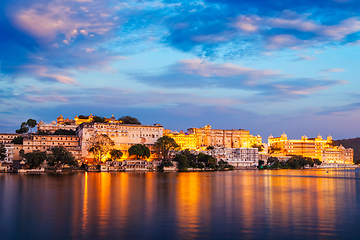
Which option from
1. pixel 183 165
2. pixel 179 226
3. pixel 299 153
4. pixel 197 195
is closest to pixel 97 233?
pixel 179 226

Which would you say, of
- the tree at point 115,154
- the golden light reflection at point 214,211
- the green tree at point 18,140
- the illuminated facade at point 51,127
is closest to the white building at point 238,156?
the tree at point 115,154

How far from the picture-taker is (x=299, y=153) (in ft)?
381

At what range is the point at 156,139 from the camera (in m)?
91.7

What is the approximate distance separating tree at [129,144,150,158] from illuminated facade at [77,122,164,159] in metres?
6.59

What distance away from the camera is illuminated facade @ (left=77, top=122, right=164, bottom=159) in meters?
81.9

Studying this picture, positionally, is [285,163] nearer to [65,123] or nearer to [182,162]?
[182,162]

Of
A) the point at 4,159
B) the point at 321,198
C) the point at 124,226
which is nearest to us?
the point at 124,226

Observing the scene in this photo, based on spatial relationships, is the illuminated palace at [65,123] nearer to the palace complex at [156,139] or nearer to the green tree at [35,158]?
the palace complex at [156,139]

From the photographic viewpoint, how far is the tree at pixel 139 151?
7812 cm

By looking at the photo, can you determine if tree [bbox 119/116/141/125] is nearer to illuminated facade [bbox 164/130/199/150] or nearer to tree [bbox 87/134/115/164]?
illuminated facade [bbox 164/130/199/150]

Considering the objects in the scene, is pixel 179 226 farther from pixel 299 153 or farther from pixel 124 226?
pixel 299 153

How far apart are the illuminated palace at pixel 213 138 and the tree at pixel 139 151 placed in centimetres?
2568

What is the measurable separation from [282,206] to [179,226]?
949cm

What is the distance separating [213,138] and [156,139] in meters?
27.4
